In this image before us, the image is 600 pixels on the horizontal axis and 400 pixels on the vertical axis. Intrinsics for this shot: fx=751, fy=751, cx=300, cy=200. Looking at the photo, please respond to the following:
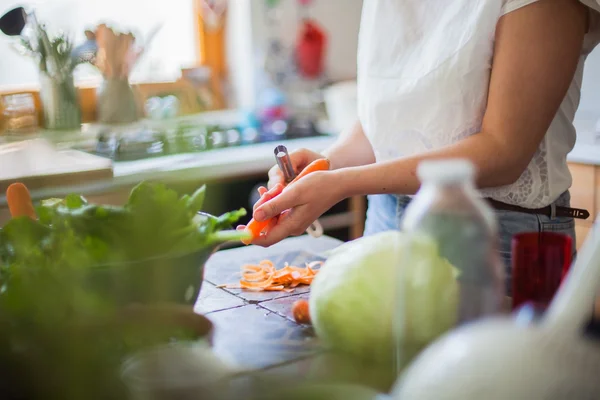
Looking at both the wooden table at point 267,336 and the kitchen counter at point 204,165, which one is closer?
the wooden table at point 267,336

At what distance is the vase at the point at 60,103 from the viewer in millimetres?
2533

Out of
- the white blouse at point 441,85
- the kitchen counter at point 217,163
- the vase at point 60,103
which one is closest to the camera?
the white blouse at point 441,85

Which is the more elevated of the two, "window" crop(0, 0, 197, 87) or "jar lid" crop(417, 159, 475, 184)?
"window" crop(0, 0, 197, 87)

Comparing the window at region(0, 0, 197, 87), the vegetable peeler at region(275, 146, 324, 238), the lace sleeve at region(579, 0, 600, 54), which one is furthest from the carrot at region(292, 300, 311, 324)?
the window at region(0, 0, 197, 87)

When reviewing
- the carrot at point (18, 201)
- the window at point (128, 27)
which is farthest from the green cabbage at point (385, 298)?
the window at point (128, 27)

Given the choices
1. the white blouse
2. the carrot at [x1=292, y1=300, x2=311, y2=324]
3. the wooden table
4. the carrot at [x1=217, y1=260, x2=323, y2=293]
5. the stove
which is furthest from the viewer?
the stove

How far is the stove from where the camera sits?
239 cm

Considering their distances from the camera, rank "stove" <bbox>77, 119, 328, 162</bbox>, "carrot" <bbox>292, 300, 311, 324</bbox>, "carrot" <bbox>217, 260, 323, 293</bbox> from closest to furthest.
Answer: "carrot" <bbox>292, 300, 311, 324</bbox> < "carrot" <bbox>217, 260, 323, 293</bbox> < "stove" <bbox>77, 119, 328, 162</bbox>

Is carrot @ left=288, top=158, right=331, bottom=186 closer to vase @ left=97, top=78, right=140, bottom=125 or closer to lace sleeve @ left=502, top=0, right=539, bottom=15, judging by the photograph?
lace sleeve @ left=502, top=0, right=539, bottom=15

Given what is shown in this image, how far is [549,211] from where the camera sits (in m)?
1.33

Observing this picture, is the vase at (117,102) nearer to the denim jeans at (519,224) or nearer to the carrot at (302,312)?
the denim jeans at (519,224)

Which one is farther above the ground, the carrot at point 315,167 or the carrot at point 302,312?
the carrot at point 315,167

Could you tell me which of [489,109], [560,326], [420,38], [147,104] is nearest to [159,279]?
[560,326]

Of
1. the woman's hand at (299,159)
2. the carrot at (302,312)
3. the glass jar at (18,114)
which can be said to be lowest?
the carrot at (302,312)
